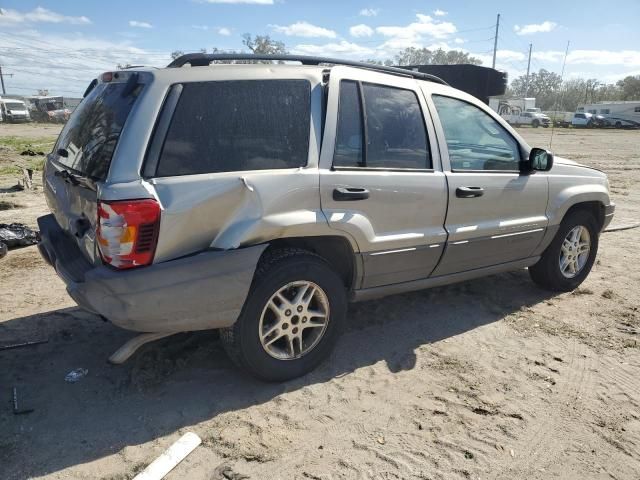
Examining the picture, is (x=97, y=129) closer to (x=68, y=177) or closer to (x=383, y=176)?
(x=68, y=177)

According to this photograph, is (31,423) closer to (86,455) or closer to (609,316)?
(86,455)

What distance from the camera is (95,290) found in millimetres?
2594

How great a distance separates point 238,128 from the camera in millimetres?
2846

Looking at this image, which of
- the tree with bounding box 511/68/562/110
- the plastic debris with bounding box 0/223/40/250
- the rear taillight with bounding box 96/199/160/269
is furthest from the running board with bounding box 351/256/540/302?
the tree with bounding box 511/68/562/110

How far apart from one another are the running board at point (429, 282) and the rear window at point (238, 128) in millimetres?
1052

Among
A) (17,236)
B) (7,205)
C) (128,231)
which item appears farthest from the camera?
(7,205)

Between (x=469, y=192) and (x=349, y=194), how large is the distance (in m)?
1.12

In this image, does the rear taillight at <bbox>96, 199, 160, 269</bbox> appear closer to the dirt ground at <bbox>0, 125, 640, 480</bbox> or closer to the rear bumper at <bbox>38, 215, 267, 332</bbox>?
the rear bumper at <bbox>38, 215, 267, 332</bbox>

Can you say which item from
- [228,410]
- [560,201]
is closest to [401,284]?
[228,410]

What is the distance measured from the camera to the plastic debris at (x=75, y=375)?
319cm

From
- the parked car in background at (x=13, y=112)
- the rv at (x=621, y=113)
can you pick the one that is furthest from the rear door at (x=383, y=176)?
the rv at (x=621, y=113)

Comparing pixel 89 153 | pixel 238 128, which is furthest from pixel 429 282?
pixel 89 153

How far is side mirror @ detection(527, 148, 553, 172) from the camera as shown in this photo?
417cm

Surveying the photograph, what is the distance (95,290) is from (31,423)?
0.88 m
